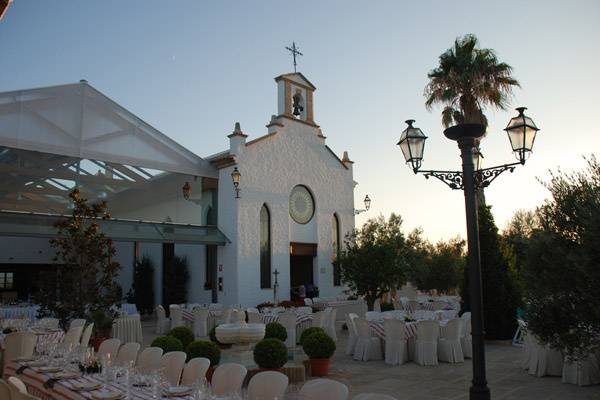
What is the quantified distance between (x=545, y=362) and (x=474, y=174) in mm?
4972

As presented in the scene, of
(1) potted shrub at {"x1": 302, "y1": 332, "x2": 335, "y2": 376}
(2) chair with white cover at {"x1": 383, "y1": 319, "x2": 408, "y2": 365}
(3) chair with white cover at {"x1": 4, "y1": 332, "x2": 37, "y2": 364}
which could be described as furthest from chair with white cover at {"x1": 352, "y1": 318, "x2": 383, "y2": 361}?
(3) chair with white cover at {"x1": 4, "y1": 332, "x2": 37, "y2": 364}

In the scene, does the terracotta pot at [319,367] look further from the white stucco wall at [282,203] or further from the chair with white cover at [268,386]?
the white stucco wall at [282,203]

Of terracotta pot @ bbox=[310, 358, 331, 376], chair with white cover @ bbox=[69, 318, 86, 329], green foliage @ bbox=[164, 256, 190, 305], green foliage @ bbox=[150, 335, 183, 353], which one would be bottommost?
terracotta pot @ bbox=[310, 358, 331, 376]

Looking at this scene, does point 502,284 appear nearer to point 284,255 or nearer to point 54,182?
point 284,255

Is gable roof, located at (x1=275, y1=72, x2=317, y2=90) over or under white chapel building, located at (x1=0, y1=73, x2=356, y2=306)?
over

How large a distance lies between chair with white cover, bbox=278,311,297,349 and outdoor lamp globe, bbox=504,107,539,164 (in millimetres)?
9409

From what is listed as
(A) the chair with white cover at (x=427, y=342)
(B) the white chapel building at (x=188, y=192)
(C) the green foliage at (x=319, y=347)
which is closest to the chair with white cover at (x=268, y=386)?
(C) the green foliage at (x=319, y=347)

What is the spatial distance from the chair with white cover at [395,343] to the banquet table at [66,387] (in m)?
7.07

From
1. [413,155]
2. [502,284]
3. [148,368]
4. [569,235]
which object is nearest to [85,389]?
[148,368]

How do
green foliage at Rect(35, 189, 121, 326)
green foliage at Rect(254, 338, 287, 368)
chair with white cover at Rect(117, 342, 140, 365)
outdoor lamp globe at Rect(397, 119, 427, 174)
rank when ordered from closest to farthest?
outdoor lamp globe at Rect(397, 119, 427, 174) → chair with white cover at Rect(117, 342, 140, 365) → green foliage at Rect(254, 338, 287, 368) → green foliage at Rect(35, 189, 121, 326)

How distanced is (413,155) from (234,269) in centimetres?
1525

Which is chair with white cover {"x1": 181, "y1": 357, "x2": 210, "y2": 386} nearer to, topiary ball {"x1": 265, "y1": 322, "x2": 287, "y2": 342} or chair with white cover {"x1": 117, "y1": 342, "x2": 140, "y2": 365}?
chair with white cover {"x1": 117, "y1": 342, "x2": 140, "y2": 365}

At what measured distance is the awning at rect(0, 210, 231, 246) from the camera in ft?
56.0

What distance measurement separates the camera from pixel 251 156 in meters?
22.4
